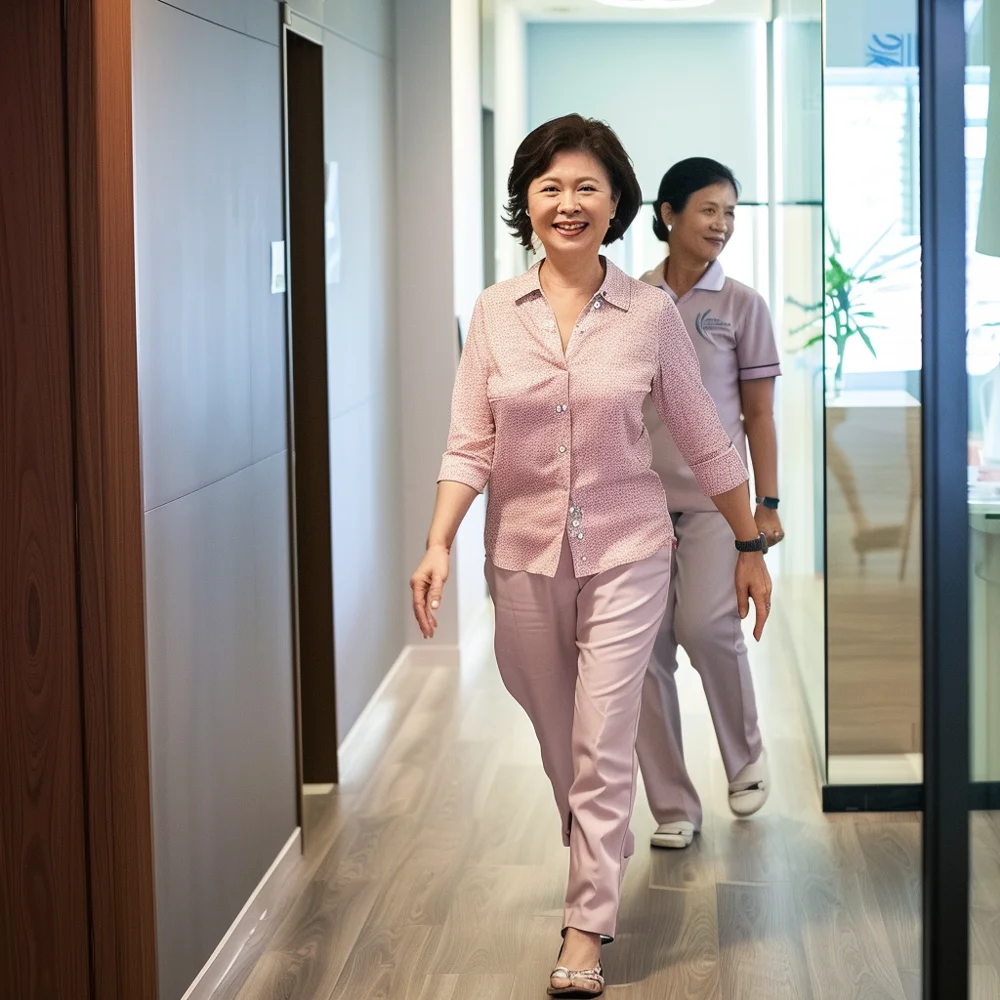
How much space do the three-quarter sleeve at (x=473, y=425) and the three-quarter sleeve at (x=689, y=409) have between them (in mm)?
327

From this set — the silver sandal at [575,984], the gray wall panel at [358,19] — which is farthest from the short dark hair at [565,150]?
the silver sandal at [575,984]

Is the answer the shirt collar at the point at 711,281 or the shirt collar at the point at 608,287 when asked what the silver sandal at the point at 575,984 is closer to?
the shirt collar at the point at 608,287

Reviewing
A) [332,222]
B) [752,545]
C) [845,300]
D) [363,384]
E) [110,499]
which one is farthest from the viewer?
[363,384]

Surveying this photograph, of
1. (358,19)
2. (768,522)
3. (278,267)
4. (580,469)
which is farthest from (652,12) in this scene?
(580,469)

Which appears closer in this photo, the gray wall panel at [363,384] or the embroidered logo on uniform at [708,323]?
the embroidered logo on uniform at [708,323]

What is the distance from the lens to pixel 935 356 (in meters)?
2.27

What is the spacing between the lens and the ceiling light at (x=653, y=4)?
276 inches

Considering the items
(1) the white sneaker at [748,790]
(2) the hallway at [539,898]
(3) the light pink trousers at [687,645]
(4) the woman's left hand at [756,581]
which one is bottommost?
(2) the hallway at [539,898]

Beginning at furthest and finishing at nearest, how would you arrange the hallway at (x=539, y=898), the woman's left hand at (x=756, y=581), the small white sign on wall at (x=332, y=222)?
1. the small white sign on wall at (x=332, y=222)
2. the woman's left hand at (x=756, y=581)
3. the hallway at (x=539, y=898)

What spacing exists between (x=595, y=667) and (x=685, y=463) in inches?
34.4

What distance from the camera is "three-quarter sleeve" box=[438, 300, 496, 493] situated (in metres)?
3.05

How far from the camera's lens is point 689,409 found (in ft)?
10.1

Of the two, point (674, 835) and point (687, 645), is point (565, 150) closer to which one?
point (687, 645)

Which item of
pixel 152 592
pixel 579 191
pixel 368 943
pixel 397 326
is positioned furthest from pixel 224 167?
pixel 397 326
